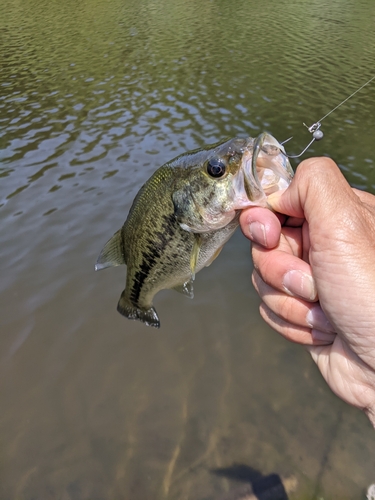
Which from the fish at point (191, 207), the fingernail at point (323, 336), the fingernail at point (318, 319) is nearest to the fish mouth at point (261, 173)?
the fish at point (191, 207)

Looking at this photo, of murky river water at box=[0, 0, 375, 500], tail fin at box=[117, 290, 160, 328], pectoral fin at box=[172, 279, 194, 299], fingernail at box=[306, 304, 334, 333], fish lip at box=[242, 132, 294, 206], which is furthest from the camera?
murky river water at box=[0, 0, 375, 500]

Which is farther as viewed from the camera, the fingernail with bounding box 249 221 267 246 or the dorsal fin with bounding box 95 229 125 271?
the dorsal fin with bounding box 95 229 125 271

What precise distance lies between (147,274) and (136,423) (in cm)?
216

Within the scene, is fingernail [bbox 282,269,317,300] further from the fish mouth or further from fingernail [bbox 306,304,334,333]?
the fish mouth

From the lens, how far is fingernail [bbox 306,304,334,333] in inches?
97.5

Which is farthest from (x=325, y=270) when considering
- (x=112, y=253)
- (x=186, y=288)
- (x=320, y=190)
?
(x=112, y=253)

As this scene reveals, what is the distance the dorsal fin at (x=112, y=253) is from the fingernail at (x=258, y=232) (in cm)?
134

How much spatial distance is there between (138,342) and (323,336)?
3163 mm

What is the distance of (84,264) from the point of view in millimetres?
6438

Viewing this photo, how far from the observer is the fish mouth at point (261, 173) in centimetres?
224

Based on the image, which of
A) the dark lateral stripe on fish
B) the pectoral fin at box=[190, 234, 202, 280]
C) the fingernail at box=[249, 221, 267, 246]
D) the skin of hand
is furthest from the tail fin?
the fingernail at box=[249, 221, 267, 246]

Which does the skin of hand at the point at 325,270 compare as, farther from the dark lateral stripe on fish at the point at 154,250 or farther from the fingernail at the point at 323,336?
the dark lateral stripe on fish at the point at 154,250

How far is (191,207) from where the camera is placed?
2.63 m

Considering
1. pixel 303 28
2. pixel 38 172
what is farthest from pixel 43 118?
pixel 303 28
